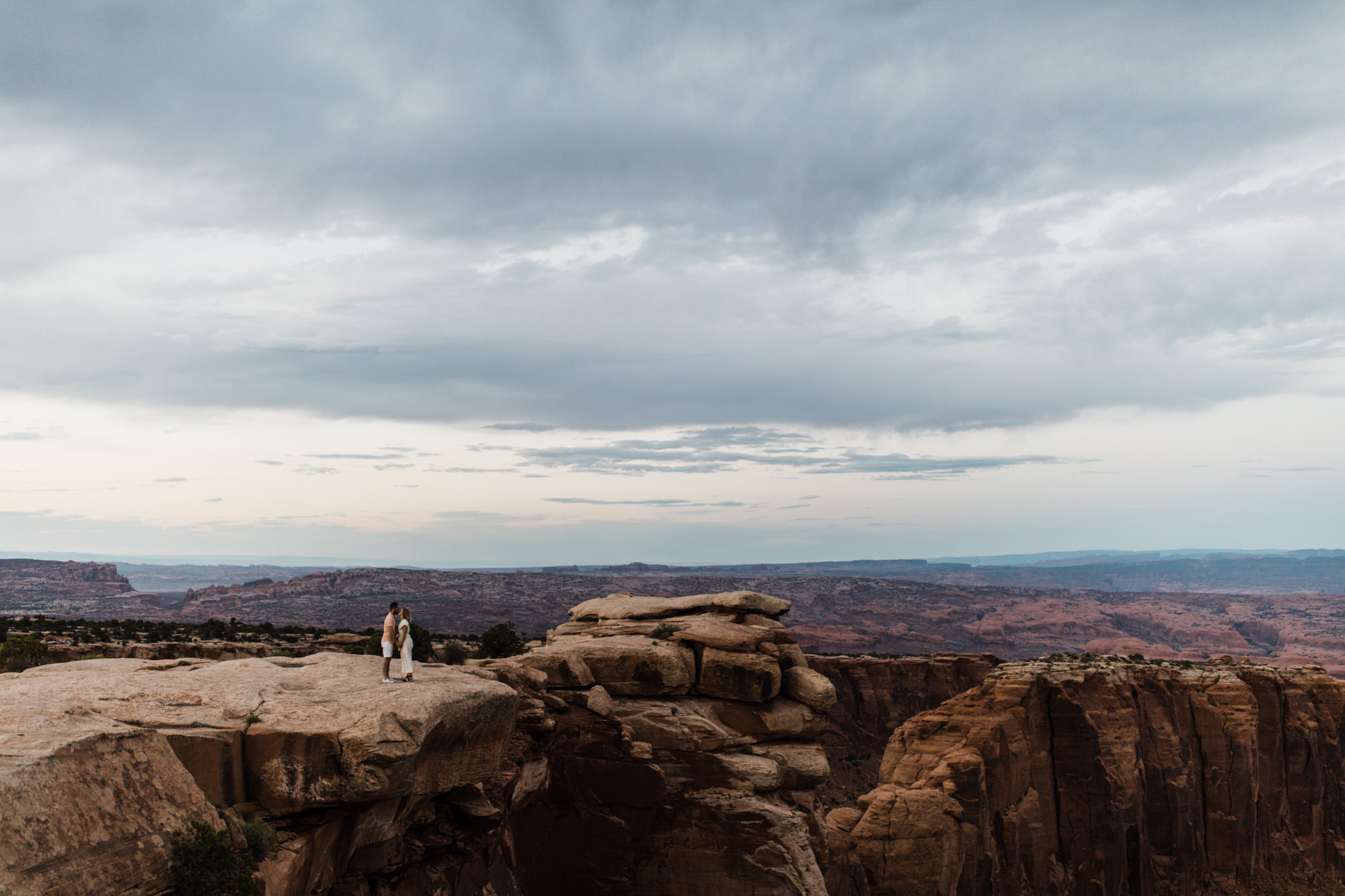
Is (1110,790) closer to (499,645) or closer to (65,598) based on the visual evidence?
(499,645)

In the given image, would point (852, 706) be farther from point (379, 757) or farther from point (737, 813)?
point (379, 757)

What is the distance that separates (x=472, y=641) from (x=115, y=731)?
36.9m

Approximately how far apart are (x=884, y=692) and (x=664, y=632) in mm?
61212

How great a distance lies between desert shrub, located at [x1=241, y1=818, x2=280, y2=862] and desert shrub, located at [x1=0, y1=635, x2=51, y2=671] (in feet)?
49.4

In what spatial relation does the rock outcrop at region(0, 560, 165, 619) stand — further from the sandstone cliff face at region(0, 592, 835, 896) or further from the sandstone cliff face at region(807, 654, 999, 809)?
the sandstone cliff face at region(0, 592, 835, 896)

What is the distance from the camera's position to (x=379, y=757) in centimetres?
1762

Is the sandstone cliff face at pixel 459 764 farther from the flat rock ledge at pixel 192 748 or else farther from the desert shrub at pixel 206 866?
the desert shrub at pixel 206 866

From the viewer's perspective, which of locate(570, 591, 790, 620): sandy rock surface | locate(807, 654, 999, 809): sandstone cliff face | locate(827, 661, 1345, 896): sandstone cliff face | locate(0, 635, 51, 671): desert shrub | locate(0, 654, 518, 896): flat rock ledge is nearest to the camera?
locate(0, 654, 518, 896): flat rock ledge

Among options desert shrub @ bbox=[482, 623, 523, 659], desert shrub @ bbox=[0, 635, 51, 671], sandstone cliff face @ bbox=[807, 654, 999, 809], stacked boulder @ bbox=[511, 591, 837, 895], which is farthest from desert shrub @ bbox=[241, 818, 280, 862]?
sandstone cliff face @ bbox=[807, 654, 999, 809]

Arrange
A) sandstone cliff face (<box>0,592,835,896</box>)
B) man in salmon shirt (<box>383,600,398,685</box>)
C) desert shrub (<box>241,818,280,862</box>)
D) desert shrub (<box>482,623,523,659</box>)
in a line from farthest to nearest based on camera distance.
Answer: desert shrub (<box>482,623,523,659</box>)
man in salmon shirt (<box>383,600,398,685</box>)
desert shrub (<box>241,818,280,862</box>)
sandstone cliff face (<box>0,592,835,896</box>)

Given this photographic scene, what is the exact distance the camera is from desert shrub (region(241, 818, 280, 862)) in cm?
1617

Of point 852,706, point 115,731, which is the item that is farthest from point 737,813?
point 852,706

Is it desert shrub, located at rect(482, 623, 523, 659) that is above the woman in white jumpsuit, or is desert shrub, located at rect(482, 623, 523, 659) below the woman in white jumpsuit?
below

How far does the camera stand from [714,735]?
3275cm
